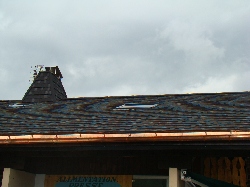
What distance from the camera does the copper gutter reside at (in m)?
6.70

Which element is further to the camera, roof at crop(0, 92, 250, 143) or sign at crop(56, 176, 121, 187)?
sign at crop(56, 176, 121, 187)

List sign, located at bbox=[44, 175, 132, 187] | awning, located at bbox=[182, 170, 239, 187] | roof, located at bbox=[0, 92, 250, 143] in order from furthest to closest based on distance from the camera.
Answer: sign, located at bbox=[44, 175, 132, 187], roof, located at bbox=[0, 92, 250, 143], awning, located at bbox=[182, 170, 239, 187]

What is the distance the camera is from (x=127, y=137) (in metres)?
7.05

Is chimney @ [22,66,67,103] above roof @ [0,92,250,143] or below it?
above

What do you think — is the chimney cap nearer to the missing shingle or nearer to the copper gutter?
the missing shingle

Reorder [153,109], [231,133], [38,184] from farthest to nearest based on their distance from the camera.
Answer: [153,109]
[38,184]
[231,133]

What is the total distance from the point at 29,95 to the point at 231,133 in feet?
29.9

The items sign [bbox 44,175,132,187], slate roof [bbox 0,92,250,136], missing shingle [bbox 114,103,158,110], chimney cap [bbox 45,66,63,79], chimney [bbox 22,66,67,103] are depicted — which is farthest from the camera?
chimney cap [bbox 45,66,63,79]

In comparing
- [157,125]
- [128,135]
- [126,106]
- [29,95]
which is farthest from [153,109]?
[29,95]

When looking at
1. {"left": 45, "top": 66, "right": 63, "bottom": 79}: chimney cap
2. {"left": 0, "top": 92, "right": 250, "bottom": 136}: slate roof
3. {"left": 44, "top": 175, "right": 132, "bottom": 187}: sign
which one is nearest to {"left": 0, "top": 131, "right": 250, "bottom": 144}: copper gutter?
{"left": 0, "top": 92, "right": 250, "bottom": 136}: slate roof

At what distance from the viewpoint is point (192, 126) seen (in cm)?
759

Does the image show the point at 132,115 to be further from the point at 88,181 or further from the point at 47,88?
the point at 47,88

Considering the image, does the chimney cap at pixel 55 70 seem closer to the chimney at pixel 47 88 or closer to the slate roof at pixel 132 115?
the chimney at pixel 47 88

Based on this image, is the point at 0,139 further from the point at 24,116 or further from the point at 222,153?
the point at 222,153
